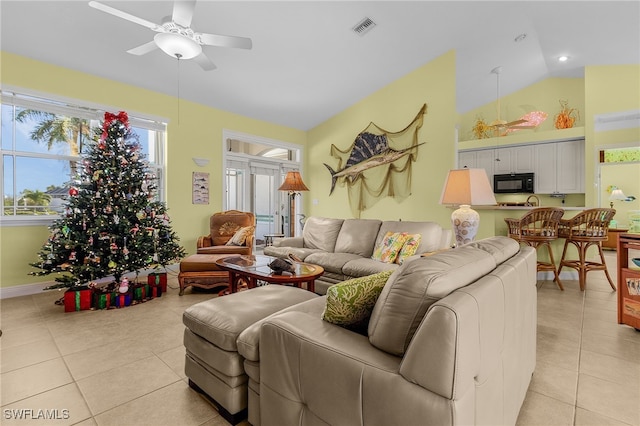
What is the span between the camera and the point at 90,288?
3381 millimetres

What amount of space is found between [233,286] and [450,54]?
4726mm

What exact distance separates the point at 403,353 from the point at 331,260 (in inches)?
99.3

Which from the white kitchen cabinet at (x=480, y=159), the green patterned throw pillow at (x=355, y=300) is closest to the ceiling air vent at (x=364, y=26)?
the green patterned throw pillow at (x=355, y=300)

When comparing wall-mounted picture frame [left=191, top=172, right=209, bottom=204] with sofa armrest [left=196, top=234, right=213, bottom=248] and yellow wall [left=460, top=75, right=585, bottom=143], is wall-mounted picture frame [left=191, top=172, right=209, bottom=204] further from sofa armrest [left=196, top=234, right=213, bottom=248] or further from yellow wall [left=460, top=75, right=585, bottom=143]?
yellow wall [left=460, top=75, right=585, bottom=143]

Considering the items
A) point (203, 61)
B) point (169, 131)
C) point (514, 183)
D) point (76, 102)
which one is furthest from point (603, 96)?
point (76, 102)

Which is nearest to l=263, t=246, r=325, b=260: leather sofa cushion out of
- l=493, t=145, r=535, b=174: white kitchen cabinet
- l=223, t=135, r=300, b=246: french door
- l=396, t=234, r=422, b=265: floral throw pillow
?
l=396, t=234, r=422, b=265: floral throw pillow

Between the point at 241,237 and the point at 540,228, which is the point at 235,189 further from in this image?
the point at 540,228

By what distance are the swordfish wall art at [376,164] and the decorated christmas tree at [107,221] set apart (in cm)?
365

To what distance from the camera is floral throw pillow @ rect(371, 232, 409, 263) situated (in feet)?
11.2

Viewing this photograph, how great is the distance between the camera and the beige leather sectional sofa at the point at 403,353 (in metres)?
0.90

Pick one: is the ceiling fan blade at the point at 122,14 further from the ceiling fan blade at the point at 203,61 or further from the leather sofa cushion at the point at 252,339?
the leather sofa cushion at the point at 252,339

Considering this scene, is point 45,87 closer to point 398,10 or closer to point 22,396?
point 22,396

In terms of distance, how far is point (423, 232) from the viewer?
141 inches

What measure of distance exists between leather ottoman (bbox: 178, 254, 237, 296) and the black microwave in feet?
20.7
